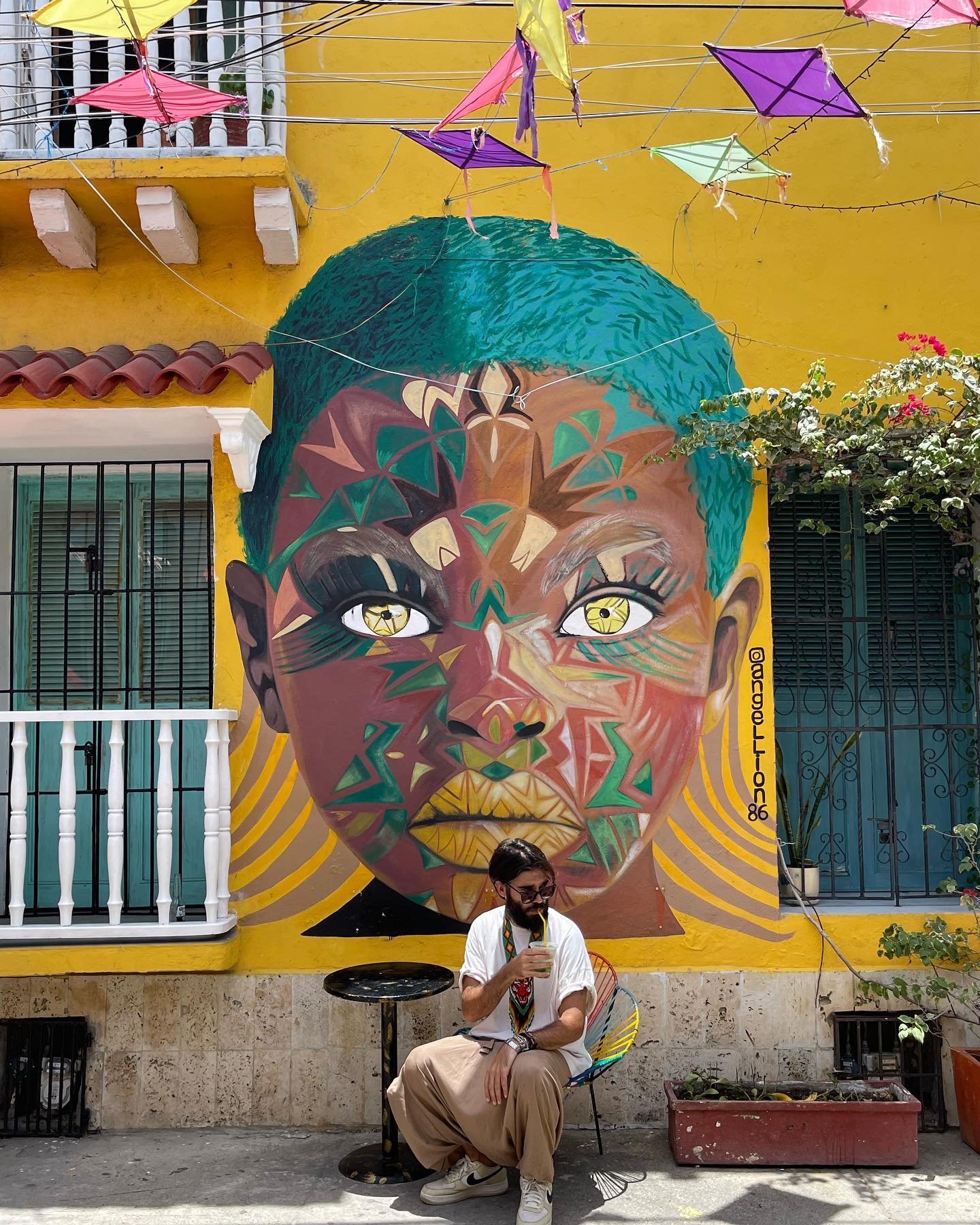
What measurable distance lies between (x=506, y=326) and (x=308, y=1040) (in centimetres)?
352

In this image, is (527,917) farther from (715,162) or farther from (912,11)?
(912,11)

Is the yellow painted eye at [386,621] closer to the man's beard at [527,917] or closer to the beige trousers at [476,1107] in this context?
the man's beard at [527,917]

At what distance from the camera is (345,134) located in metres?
5.76

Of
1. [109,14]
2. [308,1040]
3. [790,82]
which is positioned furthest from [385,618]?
[790,82]

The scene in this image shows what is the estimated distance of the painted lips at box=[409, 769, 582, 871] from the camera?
5.44 meters

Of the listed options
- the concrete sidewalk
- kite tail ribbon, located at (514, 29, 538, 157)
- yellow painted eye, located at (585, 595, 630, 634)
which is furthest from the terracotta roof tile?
the concrete sidewalk

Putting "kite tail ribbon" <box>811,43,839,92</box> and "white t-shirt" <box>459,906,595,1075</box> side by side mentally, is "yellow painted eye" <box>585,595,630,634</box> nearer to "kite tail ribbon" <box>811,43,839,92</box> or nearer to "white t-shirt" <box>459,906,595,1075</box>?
"white t-shirt" <box>459,906,595,1075</box>

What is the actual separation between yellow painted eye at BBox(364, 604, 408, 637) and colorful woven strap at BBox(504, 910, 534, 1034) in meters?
1.63

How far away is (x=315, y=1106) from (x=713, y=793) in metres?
2.35

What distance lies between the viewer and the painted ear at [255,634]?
18.0ft

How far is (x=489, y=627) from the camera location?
18.1 ft

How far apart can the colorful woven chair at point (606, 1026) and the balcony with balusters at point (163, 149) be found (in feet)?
12.2

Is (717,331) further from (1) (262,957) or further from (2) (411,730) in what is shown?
(1) (262,957)

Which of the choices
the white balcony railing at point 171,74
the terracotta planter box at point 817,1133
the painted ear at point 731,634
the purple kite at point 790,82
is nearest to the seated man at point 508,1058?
the terracotta planter box at point 817,1133
